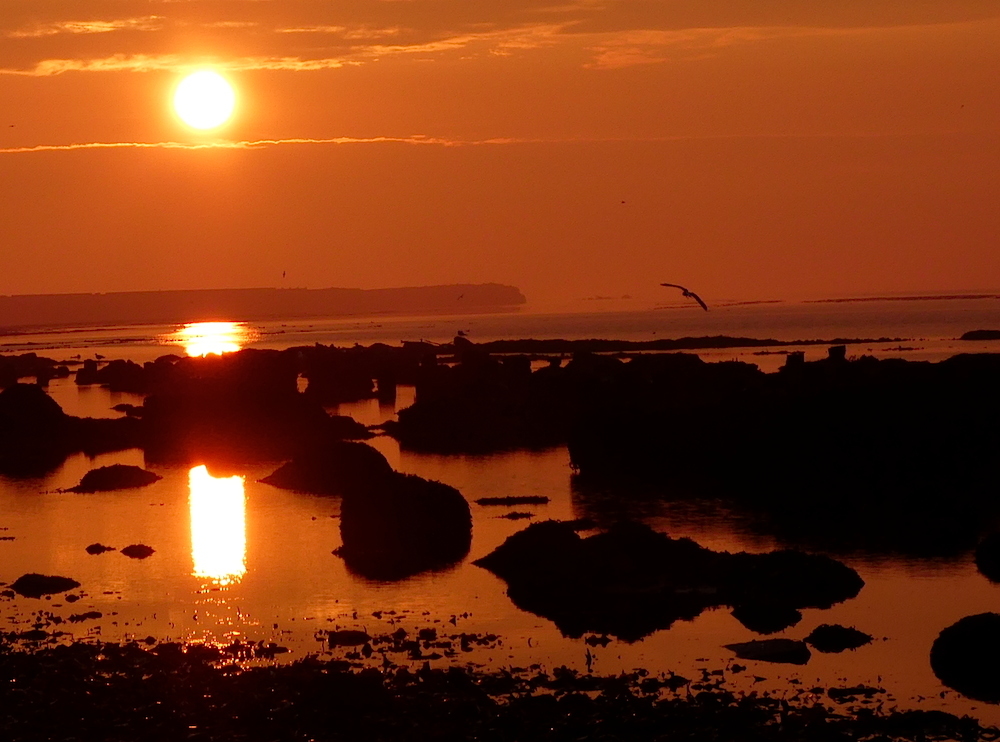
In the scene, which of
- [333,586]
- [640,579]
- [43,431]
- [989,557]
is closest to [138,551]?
[333,586]

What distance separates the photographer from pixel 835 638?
103 feet

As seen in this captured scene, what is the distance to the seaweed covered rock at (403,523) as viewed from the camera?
44.5m

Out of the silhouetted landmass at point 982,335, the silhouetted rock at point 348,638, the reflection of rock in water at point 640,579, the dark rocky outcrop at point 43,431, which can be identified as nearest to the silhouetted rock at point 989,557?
the reflection of rock in water at point 640,579

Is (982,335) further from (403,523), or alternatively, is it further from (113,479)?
(403,523)

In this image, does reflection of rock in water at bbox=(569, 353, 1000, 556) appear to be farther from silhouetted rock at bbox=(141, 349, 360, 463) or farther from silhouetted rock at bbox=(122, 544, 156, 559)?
silhouetted rock at bbox=(141, 349, 360, 463)

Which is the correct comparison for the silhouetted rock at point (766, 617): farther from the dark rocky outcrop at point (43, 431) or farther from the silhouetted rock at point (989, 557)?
the dark rocky outcrop at point (43, 431)

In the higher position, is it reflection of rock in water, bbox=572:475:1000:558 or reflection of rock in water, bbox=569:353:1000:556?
reflection of rock in water, bbox=569:353:1000:556

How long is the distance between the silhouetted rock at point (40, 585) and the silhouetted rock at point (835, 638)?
21081 millimetres

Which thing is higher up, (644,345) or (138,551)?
(644,345)

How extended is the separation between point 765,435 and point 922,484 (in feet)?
27.1

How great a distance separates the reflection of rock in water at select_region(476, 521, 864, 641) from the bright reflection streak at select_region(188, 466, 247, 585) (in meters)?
8.76

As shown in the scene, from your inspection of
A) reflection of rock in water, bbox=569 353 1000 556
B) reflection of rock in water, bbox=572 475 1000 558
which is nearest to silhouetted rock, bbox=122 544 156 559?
reflection of rock in water, bbox=572 475 1000 558

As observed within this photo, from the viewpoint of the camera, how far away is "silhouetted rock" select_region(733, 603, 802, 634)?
3288 cm

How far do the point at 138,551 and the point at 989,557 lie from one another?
2779 centimetres
